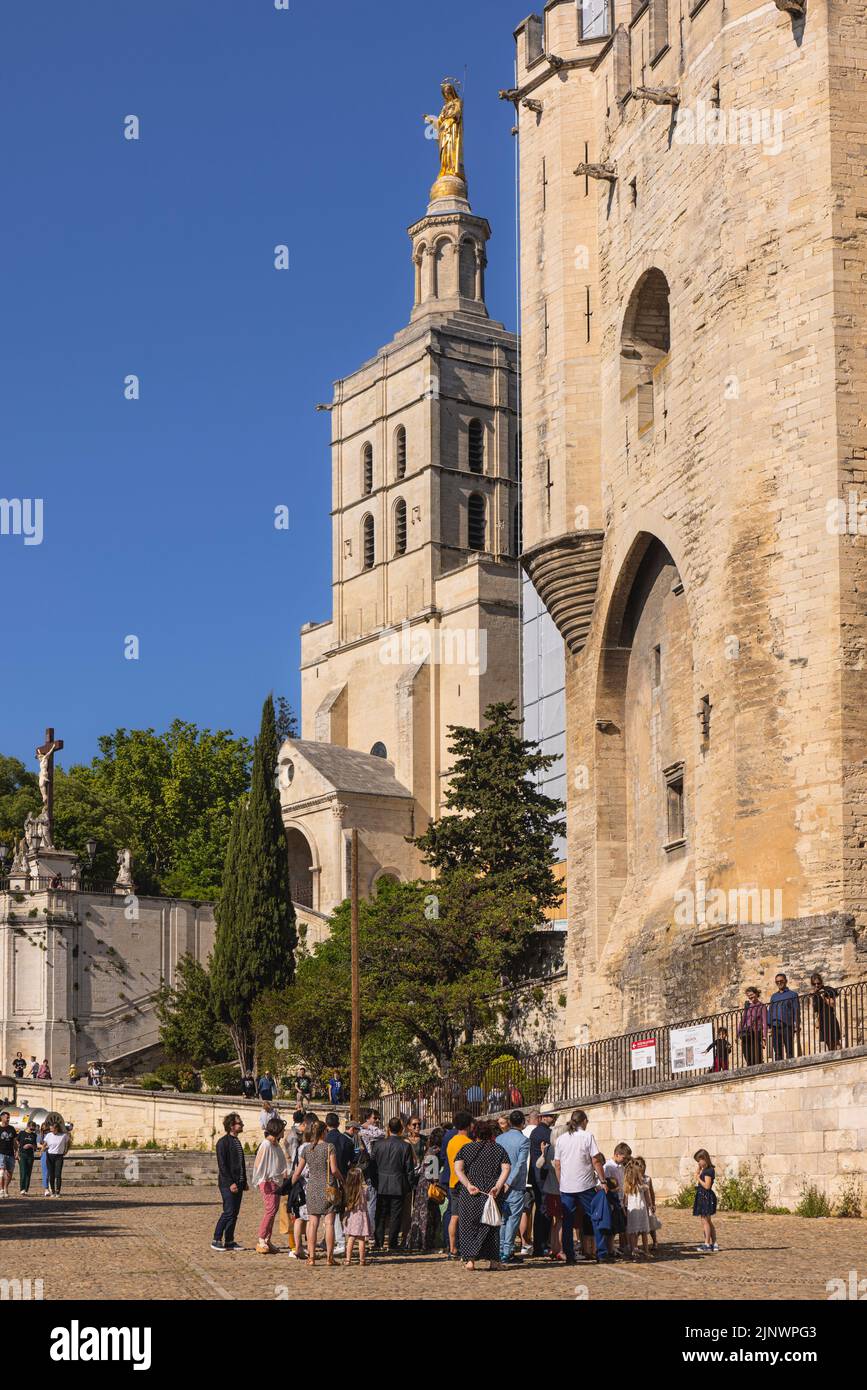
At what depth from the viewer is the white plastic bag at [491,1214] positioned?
16.8 meters

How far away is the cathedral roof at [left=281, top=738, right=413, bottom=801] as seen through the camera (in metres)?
75.0

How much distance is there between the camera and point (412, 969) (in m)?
42.3

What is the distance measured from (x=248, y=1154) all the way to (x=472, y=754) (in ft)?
50.1

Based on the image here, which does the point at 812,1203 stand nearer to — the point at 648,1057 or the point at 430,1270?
the point at 430,1270

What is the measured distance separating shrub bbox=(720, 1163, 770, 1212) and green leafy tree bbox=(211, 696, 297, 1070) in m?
31.5

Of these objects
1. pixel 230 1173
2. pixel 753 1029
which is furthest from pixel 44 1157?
pixel 230 1173

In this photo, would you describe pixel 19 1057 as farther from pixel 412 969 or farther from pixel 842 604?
pixel 842 604

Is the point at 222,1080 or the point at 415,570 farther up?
the point at 415,570

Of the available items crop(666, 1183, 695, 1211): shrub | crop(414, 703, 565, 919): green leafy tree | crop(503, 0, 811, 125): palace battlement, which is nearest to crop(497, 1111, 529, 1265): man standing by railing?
crop(666, 1183, 695, 1211): shrub

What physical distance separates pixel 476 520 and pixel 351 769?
A: 1462 centimetres

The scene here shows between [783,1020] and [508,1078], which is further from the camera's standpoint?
[508,1078]

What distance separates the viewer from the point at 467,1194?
17.1 m

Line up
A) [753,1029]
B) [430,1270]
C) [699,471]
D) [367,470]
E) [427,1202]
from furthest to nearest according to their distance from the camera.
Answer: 1. [367,470]
2. [699,471]
3. [753,1029]
4. [427,1202]
5. [430,1270]

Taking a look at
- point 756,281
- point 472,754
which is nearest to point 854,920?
point 756,281
